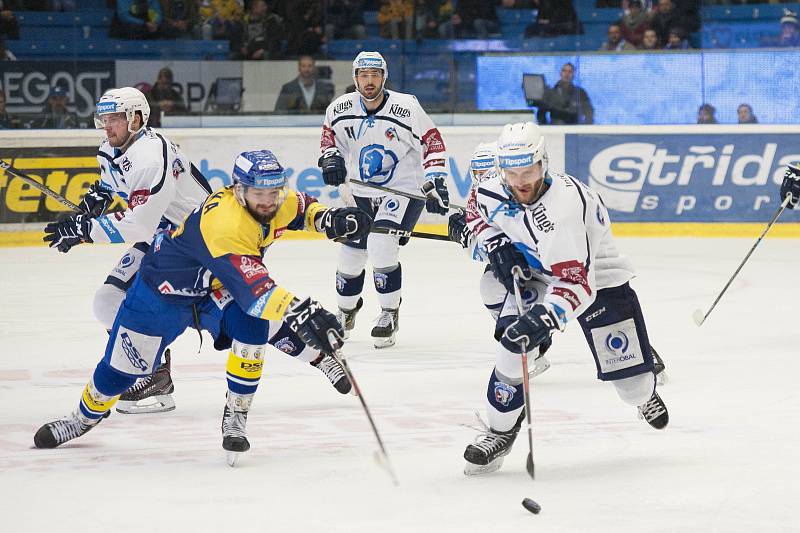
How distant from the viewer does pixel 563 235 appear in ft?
13.2

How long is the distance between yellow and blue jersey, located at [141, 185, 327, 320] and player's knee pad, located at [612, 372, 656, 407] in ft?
3.78

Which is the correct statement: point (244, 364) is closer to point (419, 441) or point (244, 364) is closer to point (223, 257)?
point (223, 257)

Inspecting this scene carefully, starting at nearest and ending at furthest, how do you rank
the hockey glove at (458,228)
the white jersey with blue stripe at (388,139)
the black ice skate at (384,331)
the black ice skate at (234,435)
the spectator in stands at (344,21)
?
the black ice skate at (234,435) < the hockey glove at (458,228) < the black ice skate at (384,331) < the white jersey with blue stripe at (388,139) < the spectator in stands at (344,21)

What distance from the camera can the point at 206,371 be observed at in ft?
20.4

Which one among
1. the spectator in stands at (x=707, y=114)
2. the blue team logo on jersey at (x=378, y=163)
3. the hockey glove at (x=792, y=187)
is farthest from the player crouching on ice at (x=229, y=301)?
the spectator in stands at (x=707, y=114)

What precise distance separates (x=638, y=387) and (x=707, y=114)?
7322 millimetres

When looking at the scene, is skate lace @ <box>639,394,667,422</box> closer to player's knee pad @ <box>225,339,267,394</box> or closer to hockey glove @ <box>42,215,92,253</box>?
player's knee pad @ <box>225,339,267,394</box>

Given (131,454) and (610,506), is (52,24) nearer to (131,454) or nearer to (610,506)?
(131,454)

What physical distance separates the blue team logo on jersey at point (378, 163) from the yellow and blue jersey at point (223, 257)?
263 centimetres

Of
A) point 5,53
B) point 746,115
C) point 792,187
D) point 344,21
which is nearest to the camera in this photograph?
point 792,187

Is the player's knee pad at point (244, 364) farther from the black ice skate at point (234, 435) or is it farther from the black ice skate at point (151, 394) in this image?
the black ice skate at point (151, 394)

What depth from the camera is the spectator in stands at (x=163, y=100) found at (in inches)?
453

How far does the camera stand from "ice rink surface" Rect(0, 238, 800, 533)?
12.4ft

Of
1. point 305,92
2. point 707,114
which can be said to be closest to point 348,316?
point 305,92
